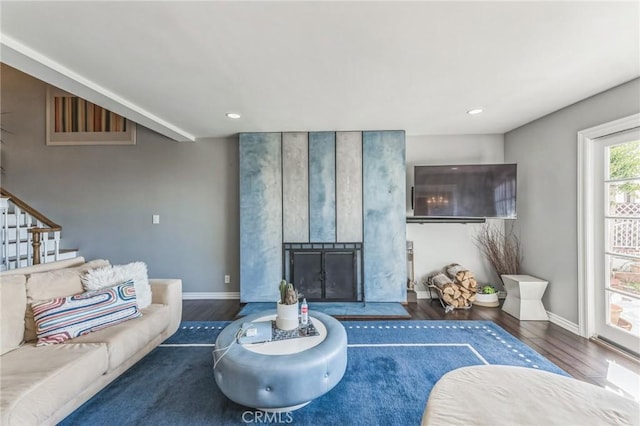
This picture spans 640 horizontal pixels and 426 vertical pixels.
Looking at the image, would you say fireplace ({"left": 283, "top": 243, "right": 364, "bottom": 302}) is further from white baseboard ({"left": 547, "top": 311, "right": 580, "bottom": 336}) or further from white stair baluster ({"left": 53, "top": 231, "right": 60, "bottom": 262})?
white stair baluster ({"left": 53, "top": 231, "right": 60, "bottom": 262})

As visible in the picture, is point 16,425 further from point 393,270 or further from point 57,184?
point 57,184

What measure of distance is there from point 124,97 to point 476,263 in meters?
4.75

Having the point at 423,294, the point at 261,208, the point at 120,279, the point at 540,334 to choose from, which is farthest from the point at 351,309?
the point at 120,279

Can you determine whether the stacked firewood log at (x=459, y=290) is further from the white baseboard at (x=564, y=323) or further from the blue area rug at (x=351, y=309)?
the white baseboard at (x=564, y=323)

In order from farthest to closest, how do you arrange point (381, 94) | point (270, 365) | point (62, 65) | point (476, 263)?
point (476, 263), point (381, 94), point (62, 65), point (270, 365)

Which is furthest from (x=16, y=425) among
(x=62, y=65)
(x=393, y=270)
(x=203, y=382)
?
(x=393, y=270)

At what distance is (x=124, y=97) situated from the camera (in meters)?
2.45

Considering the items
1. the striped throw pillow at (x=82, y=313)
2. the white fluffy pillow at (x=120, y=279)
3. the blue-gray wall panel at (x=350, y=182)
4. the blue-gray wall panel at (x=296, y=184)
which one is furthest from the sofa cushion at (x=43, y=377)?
the blue-gray wall panel at (x=350, y=182)

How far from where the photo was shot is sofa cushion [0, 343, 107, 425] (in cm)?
127

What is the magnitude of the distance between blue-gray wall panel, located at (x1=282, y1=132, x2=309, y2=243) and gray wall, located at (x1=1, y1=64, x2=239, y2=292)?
83 centimetres

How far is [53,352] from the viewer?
5.40ft

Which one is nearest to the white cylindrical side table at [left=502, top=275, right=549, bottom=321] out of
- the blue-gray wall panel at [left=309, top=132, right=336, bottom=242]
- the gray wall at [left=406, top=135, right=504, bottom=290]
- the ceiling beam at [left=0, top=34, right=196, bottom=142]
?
the gray wall at [left=406, top=135, right=504, bottom=290]

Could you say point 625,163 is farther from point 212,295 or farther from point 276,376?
point 212,295

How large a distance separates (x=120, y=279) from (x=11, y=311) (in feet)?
2.07
